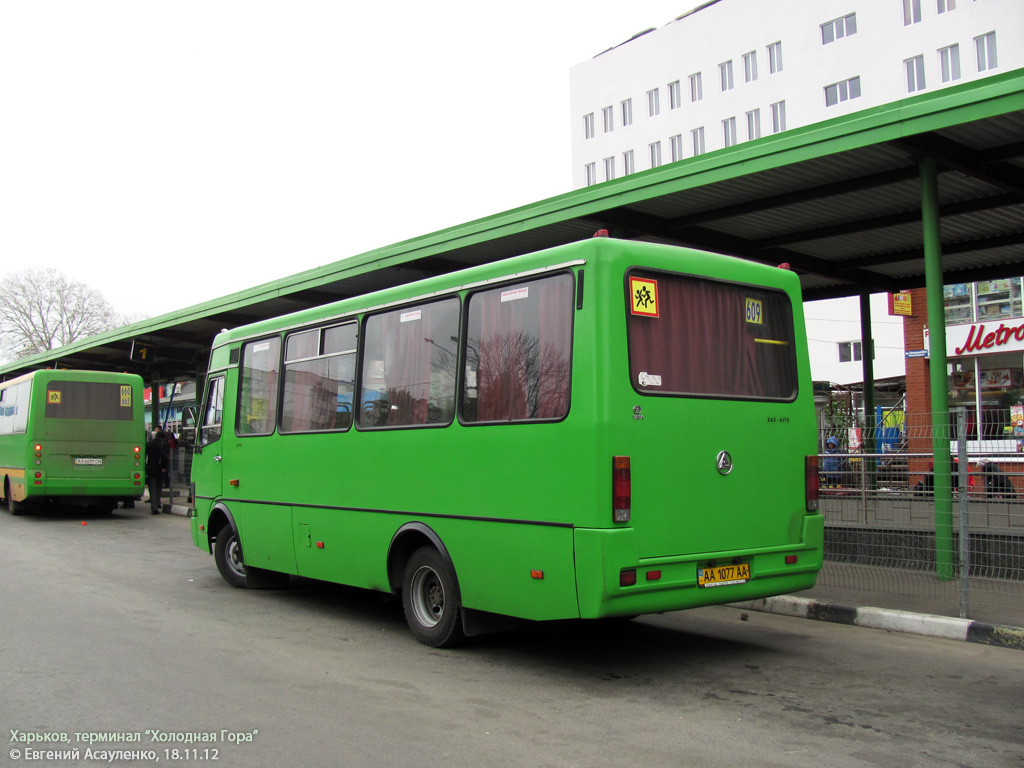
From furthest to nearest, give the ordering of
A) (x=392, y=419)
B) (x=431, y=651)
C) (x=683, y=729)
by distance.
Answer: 1. (x=392, y=419)
2. (x=431, y=651)
3. (x=683, y=729)

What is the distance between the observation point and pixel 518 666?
6828 millimetres

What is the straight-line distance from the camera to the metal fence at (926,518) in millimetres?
8172

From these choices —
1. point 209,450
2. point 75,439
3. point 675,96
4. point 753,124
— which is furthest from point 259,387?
point 675,96

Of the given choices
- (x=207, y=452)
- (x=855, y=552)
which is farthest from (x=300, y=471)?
(x=855, y=552)

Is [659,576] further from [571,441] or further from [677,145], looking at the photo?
[677,145]

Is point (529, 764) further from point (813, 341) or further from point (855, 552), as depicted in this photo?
point (813, 341)

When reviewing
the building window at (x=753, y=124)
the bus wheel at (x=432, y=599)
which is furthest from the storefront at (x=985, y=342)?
the bus wheel at (x=432, y=599)

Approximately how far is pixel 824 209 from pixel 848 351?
134 feet

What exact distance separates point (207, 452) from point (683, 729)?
24.4 ft

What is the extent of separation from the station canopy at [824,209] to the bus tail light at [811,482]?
3608mm

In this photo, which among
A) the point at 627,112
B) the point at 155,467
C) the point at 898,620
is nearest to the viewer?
the point at 898,620

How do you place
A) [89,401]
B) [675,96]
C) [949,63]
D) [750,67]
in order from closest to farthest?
1. [89,401]
2. [949,63]
3. [750,67]
4. [675,96]

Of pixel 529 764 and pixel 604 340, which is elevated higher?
pixel 604 340

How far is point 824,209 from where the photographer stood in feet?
38.7
